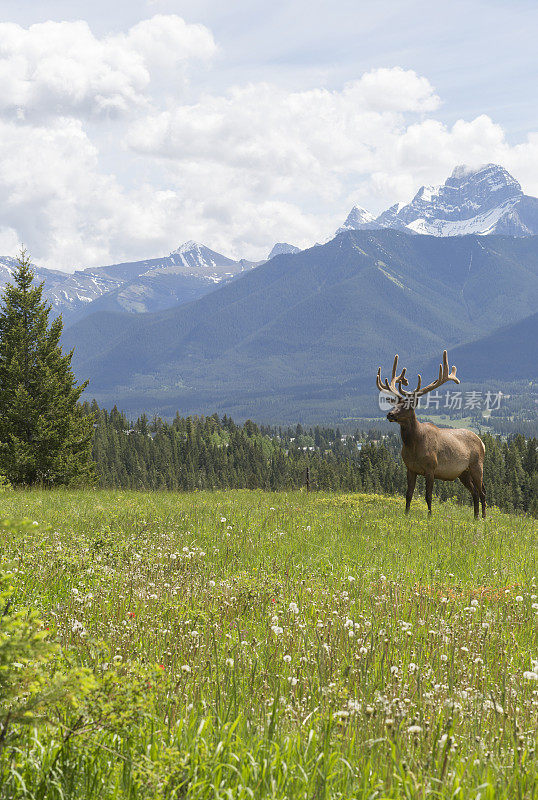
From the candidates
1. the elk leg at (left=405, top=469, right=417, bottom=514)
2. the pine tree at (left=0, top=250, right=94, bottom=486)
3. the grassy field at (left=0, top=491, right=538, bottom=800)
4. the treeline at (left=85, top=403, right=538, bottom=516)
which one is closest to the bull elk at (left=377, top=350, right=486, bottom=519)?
the elk leg at (left=405, top=469, right=417, bottom=514)

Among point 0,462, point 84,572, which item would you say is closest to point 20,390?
point 0,462

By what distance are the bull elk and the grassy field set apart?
216 inches

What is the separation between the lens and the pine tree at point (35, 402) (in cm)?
3247

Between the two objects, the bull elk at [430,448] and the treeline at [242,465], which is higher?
the bull elk at [430,448]

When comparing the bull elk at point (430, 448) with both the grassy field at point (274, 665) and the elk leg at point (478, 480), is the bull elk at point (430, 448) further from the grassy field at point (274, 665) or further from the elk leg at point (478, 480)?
the grassy field at point (274, 665)

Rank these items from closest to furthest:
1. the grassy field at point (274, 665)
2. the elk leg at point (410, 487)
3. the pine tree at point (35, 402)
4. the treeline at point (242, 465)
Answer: the grassy field at point (274, 665), the elk leg at point (410, 487), the pine tree at point (35, 402), the treeline at point (242, 465)

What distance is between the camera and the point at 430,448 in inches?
654

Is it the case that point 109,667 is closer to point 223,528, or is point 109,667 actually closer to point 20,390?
point 223,528

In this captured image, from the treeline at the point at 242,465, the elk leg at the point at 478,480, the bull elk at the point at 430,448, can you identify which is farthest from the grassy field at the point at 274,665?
the treeline at the point at 242,465

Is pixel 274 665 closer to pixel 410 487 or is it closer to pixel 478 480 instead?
pixel 410 487

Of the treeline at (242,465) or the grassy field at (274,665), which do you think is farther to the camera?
the treeline at (242,465)

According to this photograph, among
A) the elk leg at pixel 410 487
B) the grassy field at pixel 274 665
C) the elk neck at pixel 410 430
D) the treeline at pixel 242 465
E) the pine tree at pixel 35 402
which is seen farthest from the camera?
the treeline at pixel 242 465

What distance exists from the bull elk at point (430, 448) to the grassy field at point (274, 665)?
5.50 metres

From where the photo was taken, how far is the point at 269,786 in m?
2.87
